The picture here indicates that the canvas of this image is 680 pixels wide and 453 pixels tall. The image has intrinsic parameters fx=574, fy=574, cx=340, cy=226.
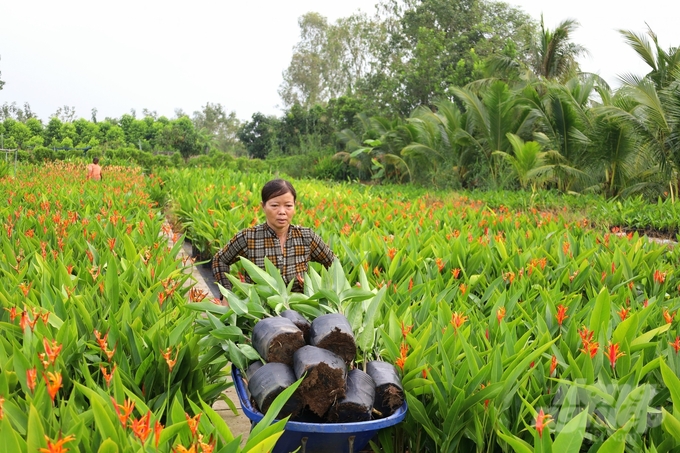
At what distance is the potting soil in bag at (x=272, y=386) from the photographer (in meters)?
1.83

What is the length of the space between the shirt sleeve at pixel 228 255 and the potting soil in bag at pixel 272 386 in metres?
1.40

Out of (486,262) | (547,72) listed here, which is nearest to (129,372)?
(486,262)

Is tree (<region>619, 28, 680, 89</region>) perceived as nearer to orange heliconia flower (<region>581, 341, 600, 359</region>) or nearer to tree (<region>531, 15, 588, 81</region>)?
tree (<region>531, 15, 588, 81</region>)

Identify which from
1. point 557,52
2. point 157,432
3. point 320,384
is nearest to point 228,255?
point 320,384

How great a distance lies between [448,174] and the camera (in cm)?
1888

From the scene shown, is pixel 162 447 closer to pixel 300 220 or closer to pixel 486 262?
pixel 486 262

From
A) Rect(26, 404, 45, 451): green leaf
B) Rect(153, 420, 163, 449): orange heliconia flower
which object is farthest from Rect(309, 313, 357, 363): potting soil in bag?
Rect(26, 404, 45, 451): green leaf

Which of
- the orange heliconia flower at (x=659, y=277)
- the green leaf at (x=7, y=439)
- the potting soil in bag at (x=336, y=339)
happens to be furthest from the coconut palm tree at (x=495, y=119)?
the green leaf at (x=7, y=439)

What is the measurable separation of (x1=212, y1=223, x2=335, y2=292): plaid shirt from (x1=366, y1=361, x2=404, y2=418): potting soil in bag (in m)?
1.34

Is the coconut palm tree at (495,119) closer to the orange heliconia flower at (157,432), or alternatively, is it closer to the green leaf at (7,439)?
the orange heliconia flower at (157,432)

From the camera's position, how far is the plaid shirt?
329 centimetres

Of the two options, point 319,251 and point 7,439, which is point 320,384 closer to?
point 7,439

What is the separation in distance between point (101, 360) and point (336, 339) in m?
0.99

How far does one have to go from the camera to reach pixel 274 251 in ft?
10.9
